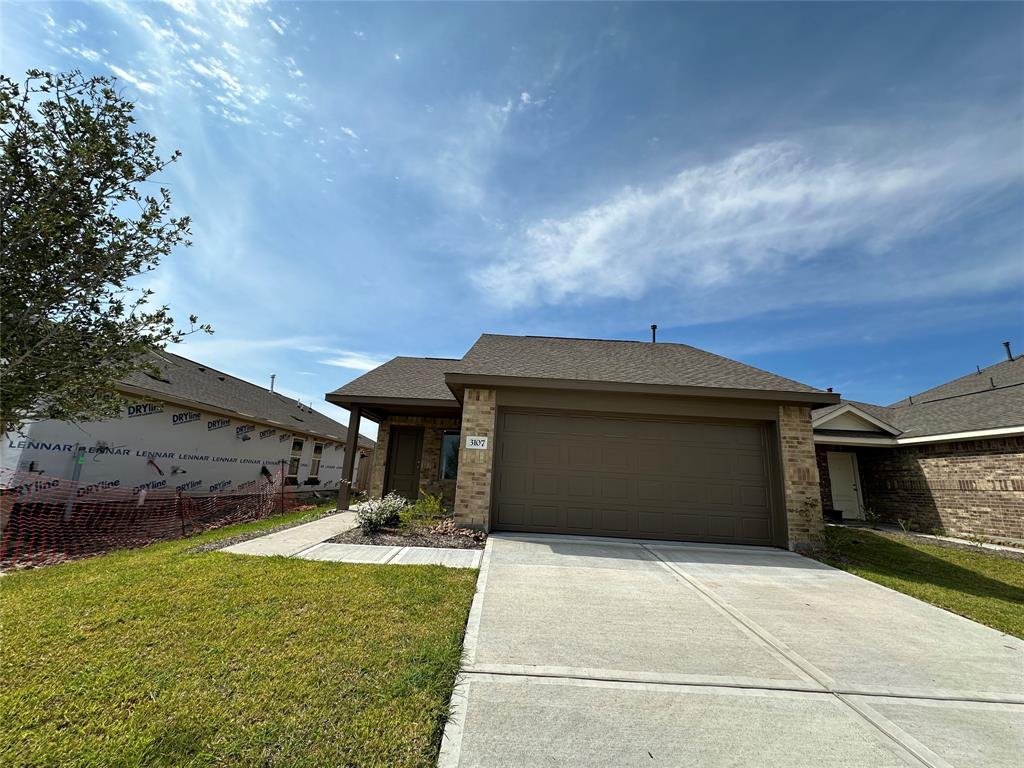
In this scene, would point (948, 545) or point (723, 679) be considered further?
point (948, 545)

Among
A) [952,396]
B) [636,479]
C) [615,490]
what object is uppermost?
[952,396]

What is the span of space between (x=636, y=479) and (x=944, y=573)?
506 centimetres

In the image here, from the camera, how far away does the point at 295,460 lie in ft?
58.3

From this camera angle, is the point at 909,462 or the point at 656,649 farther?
the point at 909,462

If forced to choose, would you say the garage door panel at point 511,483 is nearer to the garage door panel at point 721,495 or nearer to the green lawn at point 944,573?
the garage door panel at point 721,495

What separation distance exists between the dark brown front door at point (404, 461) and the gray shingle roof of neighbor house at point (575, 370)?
1.74 m

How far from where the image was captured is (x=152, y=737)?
211cm

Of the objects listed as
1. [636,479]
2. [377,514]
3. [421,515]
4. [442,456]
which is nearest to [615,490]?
[636,479]

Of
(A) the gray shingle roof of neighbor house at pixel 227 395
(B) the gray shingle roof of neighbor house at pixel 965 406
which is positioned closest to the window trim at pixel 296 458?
(A) the gray shingle roof of neighbor house at pixel 227 395

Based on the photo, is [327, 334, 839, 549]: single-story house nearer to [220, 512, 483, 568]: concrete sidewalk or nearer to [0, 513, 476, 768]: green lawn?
[220, 512, 483, 568]: concrete sidewalk

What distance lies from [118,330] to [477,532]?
6.07 meters

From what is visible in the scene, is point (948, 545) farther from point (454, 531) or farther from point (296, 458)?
point (296, 458)

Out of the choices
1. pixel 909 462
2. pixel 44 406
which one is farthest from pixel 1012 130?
pixel 44 406

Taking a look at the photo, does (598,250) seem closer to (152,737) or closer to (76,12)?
(76,12)
